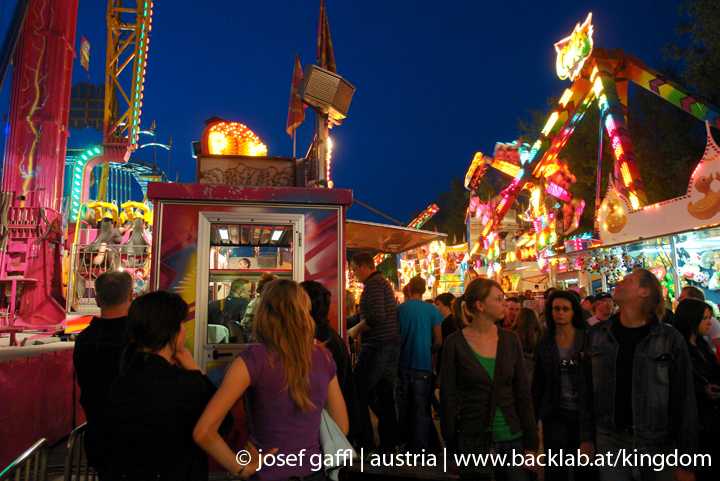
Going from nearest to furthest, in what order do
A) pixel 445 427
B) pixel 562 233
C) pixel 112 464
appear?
pixel 112 464
pixel 445 427
pixel 562 233

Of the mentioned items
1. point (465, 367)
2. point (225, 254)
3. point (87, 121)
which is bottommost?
point (465, 367)

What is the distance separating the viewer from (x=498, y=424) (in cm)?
292

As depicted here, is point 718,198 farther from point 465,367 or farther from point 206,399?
point 206,399

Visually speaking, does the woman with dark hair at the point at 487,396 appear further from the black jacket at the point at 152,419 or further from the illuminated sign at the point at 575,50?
the illuminated sign at the point at 575,50

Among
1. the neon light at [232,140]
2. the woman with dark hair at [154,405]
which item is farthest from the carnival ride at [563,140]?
the woman with dark hair at [154,405]

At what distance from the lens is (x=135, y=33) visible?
56.6 feet

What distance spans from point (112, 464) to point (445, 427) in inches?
76.2

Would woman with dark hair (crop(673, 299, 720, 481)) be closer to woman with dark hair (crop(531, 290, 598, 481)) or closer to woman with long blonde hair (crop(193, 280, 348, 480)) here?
woman with dark hair (crop(531, 290, 598, 481))

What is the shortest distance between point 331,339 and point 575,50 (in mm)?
16464

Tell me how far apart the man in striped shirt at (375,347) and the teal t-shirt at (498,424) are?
1.88 m

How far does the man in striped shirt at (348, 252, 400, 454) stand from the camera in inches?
189

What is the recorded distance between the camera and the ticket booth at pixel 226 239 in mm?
4414

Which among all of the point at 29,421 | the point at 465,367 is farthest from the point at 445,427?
the point at 29,421

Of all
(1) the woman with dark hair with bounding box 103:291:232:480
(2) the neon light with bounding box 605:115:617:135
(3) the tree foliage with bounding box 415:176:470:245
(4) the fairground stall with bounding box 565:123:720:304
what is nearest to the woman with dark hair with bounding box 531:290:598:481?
(1) the woman with dark hair with bounding box 103:291:232:480
